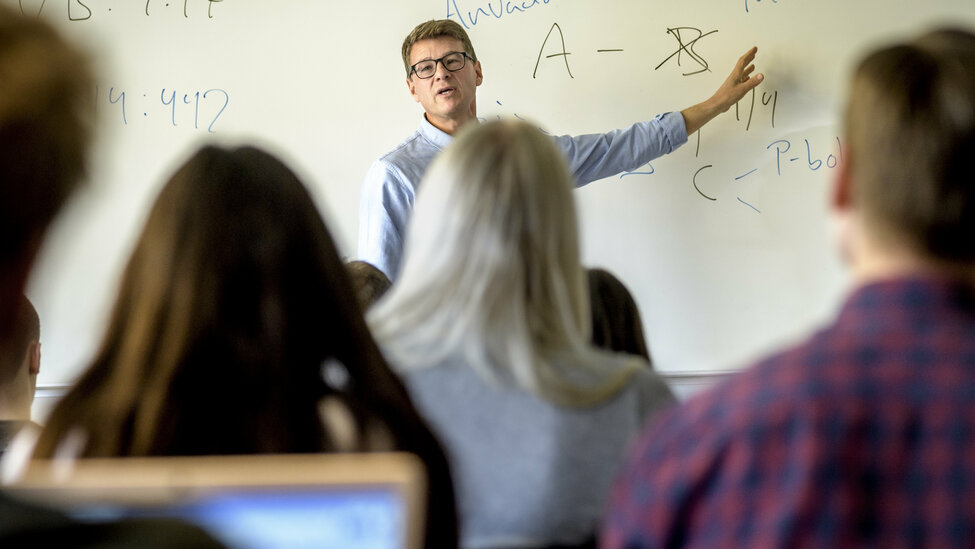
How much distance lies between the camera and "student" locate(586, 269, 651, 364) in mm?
1620

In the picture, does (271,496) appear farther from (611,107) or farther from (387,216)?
(611,107)

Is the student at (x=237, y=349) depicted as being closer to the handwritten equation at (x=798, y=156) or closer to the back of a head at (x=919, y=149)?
the back of a head at (x=919, y=149)

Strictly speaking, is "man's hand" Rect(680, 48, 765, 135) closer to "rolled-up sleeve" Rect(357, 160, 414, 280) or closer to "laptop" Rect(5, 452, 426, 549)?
"rolled-up sleeve" Rect(357, 160, 414, 280)

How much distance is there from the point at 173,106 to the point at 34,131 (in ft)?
7.99

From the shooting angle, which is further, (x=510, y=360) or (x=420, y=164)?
(x=420, y=164)

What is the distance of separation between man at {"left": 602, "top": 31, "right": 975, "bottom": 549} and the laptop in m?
0.26

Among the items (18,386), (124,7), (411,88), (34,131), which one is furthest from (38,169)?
(124,7)

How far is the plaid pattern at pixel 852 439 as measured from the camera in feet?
2.11

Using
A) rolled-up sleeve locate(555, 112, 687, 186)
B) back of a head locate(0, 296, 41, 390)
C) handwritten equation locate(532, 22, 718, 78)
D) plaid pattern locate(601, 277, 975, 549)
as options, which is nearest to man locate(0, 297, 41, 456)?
back of a head locate(0, 296, 41, 390)

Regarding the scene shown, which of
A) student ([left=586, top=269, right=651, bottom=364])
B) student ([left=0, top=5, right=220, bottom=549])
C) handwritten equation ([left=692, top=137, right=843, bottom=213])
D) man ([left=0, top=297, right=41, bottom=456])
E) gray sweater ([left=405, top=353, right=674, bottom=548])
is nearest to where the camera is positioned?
student ([left=0, top=5, right=220, bottom=549])

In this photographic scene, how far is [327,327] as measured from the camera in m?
0.95

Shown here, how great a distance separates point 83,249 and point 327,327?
216cm

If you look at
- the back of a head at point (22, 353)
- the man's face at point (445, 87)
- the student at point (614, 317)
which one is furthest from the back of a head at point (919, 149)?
the man's face at point (445, 87)

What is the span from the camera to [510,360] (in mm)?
1121
